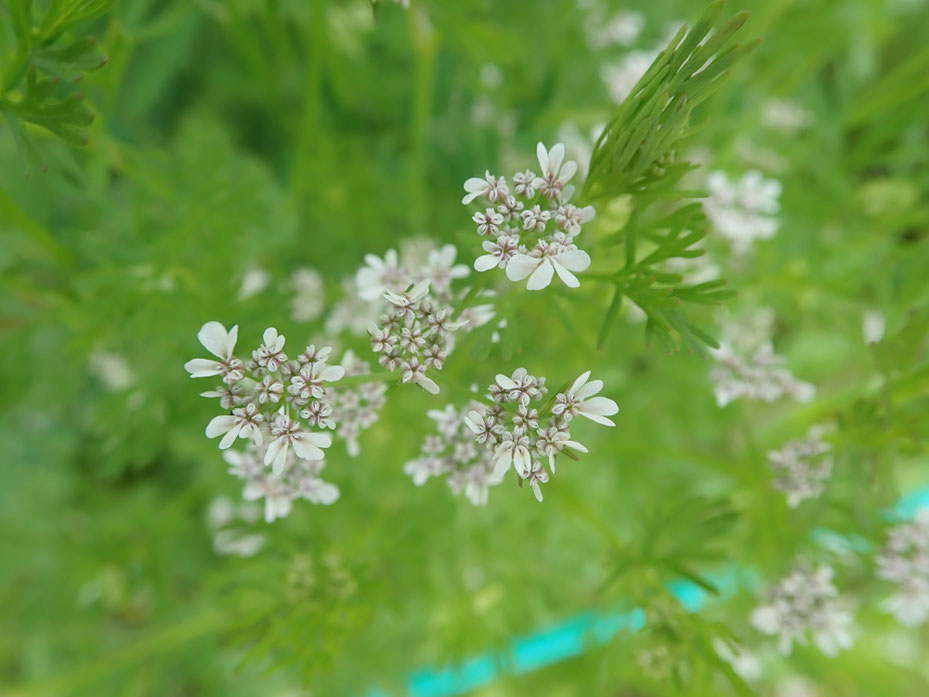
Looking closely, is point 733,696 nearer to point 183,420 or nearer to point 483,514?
point 483,514

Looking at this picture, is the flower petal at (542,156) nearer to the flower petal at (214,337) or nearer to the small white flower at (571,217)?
the small white flower at (571,217)

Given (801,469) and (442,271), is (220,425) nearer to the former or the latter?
(442,271)

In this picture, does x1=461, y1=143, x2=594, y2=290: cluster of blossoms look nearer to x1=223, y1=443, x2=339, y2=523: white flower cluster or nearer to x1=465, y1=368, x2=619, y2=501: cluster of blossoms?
x1=465, y1=368, x2=619, y2=501: cluster of blossoms

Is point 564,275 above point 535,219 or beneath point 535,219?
beneath

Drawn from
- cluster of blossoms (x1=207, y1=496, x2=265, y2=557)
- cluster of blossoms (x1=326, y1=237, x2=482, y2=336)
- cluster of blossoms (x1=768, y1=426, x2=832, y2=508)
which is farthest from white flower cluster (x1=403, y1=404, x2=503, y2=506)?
cluster of blossoms (x1=768, y1=426, x2=832, y2=508)

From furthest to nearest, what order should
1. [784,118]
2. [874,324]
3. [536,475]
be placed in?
[784,118] → [874,324] → [536,475]

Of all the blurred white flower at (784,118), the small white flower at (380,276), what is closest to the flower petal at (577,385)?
the small white flower at (380,276)

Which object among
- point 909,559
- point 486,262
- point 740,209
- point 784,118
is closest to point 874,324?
point 784,118
